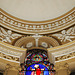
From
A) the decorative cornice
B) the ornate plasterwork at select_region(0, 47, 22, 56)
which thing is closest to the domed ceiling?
the decorative cornice

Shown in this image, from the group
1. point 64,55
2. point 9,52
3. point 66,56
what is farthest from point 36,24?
point 66,56

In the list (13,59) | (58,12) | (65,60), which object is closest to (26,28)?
(58,12)

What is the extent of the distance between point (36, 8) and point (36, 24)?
1.30m

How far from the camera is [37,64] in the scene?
10.4 metres

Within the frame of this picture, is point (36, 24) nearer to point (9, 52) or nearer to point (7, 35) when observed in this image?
point (7, 35)

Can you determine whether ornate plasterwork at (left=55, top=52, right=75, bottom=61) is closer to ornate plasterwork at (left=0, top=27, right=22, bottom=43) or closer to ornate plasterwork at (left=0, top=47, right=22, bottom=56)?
ornate plasterwork at (left=0, top=47, right=22, bottom=56)

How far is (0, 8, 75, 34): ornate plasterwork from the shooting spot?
1154cm

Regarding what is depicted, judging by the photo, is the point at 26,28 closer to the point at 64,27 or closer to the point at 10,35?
the point at 10,35

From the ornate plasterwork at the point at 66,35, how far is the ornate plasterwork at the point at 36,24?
0.39 m

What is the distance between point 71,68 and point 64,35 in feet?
8.48

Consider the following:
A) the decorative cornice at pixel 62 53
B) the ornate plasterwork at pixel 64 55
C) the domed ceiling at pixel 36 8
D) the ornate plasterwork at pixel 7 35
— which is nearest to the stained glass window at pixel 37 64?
the decorative cornice at pixel 62 53

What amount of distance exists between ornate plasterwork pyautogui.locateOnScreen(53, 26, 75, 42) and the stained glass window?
139 cm

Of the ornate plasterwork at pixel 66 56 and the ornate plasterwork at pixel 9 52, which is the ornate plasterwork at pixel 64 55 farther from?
the ornate plasterwork at pixel 9 52

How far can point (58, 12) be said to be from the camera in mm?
12539
